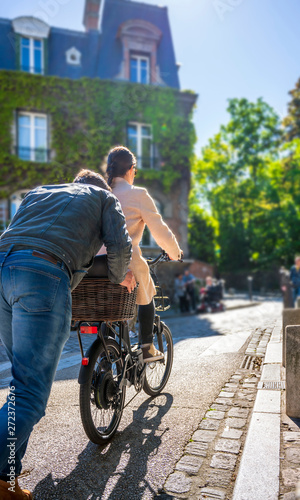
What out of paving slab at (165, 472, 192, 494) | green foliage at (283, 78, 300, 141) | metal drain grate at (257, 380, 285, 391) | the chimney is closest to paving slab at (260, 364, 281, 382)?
metal drain grate at (257, 380, 285, 391)

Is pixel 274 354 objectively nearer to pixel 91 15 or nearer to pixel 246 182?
pixel 91 15

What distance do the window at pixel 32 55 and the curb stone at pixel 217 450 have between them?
17.0 m

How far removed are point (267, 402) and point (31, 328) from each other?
7.60 feet

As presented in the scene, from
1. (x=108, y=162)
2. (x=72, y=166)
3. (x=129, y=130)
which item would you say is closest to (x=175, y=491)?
(x=108, y=162)

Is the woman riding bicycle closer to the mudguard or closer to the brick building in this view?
the mudguard

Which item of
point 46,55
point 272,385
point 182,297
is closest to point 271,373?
point 272,385

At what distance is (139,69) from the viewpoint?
19.6m

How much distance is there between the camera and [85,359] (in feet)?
8.63

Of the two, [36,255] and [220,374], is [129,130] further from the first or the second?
[36,255]

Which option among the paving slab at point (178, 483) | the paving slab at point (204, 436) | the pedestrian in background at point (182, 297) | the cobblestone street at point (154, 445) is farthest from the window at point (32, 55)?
the paving slab at point (178, 483)

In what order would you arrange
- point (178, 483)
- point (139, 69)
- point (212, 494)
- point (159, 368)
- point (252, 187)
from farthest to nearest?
point (252, 187) < point (139, 69) < point (159, 368) < point (178, 483) < point (212, 494)

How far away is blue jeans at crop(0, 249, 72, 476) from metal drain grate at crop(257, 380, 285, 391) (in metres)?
2.52

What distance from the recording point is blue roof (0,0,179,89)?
60.9 feet

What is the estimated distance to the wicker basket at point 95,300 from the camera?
2.66 metres
